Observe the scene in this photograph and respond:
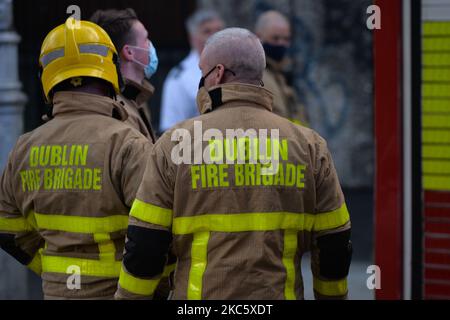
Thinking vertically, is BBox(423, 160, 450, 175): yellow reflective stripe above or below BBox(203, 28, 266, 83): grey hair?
below

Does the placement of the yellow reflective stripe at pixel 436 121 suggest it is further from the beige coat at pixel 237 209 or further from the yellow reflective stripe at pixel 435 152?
the beige coat at pixel 237 209

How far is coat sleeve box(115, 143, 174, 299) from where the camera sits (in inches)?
142

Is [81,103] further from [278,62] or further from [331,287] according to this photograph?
[278,62]

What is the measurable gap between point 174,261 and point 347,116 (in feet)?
20.8

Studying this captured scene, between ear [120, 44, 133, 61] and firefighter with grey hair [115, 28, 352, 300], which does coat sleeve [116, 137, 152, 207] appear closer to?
firefighter with grey hair [115, 28, 352, 300]

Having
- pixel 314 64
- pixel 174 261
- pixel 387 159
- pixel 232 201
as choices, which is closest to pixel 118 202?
pixel 174 261

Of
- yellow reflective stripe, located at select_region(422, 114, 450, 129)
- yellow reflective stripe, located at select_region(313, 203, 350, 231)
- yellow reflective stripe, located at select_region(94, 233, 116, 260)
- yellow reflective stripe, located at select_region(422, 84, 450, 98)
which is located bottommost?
yellow reflective stripe, located at select_region(94, 233, 116, 260)

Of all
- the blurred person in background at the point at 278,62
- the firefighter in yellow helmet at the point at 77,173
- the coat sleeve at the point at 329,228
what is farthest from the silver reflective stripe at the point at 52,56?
the blurred person in background at the point at 278,62

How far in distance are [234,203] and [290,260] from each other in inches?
11.7

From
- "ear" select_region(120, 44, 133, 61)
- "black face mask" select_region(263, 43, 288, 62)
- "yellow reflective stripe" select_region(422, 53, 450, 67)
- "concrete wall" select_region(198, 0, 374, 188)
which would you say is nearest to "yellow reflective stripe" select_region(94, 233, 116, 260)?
"ear" select_region(120, 44, 133, 61)

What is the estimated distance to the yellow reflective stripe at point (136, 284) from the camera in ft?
12.1

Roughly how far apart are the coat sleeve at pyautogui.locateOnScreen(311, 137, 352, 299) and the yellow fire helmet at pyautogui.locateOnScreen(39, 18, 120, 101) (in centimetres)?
102

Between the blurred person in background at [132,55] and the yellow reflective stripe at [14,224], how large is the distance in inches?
29.4
